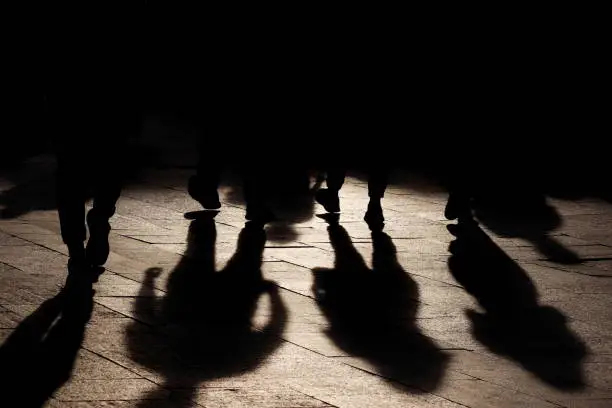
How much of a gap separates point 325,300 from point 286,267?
680mm

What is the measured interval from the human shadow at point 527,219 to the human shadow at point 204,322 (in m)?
1.59

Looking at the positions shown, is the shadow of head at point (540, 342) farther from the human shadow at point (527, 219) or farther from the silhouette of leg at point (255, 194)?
the silhouette of leg at point (255, 194)

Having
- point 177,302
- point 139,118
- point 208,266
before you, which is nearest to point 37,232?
point 208,266

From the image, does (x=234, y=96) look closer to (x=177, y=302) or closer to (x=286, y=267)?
(x=286, y=267)

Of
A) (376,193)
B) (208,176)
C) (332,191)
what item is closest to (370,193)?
(376,193)

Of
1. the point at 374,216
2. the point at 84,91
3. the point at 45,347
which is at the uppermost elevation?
the point at 84,91

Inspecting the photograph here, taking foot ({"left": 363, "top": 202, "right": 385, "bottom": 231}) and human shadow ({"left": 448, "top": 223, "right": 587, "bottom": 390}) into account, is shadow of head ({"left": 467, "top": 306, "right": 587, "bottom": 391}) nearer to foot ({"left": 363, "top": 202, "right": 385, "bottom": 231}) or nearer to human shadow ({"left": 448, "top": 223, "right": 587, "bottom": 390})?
human shadow ({"left": 448, "top": 223, "right": 587, "bottom": 390})

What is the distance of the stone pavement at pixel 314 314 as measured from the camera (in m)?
3.85

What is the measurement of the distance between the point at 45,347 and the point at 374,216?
3.07 m

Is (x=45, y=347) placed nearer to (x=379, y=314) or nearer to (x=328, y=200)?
(x=379, y=314)

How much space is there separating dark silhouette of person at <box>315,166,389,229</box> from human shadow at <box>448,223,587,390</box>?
0.57 metres

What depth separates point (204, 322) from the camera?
4.67 metres

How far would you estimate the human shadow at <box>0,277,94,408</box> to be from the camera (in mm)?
3715

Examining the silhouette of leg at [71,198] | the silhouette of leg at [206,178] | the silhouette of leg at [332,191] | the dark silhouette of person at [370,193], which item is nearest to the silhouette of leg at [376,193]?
the dark silhouette of person at [370,193]
